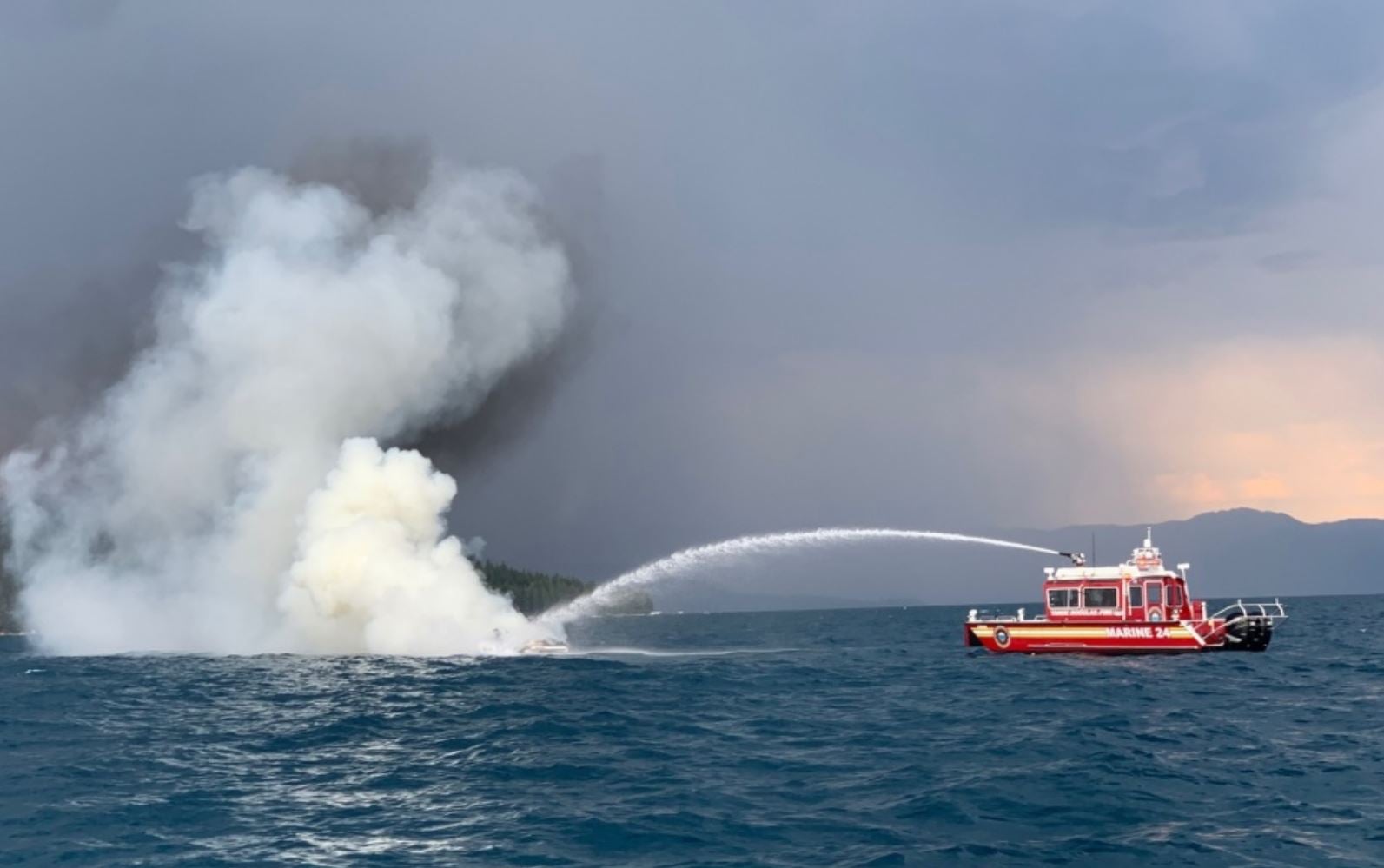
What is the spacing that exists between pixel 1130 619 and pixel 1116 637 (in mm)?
1277

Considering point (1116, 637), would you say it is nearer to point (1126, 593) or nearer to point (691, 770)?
point (1126, 593)

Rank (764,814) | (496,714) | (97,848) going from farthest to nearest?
(496,714), (764,814), (97,848)

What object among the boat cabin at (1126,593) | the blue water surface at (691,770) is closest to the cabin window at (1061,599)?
the boat cabin at (1126,593)

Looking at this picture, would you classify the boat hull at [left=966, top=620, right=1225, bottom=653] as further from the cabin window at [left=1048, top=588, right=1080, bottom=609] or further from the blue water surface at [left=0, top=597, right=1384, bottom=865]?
the blue water surface at [left=0, top=597, right=1384, bottom=865]

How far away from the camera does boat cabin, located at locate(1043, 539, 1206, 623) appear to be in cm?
6119

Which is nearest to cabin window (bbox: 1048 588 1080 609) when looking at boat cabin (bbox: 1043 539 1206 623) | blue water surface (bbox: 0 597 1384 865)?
boat cabin (bbox: 1043 539 1206 623)

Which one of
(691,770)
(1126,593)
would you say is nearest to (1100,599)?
(1126,593)

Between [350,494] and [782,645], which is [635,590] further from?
[782,645]

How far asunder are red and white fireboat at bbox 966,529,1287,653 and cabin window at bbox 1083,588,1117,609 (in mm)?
48

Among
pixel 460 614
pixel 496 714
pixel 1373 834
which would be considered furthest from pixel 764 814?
pixel 460 614

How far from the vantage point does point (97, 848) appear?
20.6 meters

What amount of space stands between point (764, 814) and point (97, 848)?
12588 millimetres

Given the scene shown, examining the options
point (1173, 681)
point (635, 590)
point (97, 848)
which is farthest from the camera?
point (635, 590)

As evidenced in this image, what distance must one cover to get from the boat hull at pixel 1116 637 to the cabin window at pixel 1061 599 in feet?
4.18
